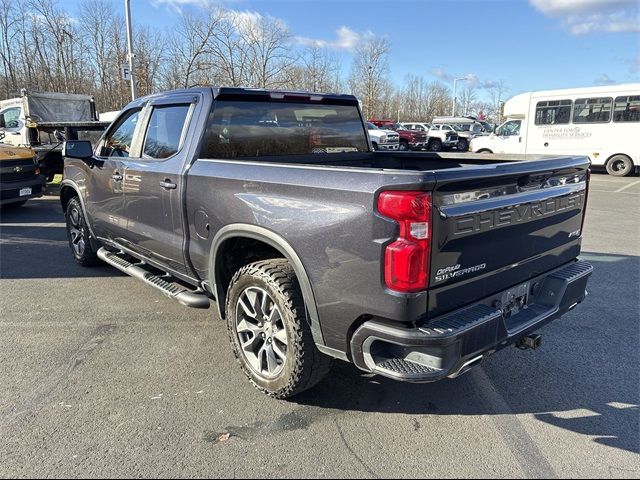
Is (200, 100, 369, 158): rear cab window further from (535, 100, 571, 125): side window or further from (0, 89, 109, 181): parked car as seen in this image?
(535, 100, 571, 125): side window

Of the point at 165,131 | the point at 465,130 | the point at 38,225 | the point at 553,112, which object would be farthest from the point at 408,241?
the point at 465,130

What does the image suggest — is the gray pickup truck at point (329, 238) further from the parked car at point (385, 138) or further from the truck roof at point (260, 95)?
the parked car at point (385, 138)

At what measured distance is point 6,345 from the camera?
393 cm

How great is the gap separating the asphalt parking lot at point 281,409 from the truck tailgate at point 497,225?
818 millimetres

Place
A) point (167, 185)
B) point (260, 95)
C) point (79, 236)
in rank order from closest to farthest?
1. point (167, 185)
2. point (260, 95)
3. point (79, 236)

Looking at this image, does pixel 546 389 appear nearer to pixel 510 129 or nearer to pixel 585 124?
pixel 585 124

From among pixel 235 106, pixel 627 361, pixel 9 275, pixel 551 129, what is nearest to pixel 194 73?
pixel 551 129

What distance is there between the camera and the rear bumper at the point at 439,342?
2.35m

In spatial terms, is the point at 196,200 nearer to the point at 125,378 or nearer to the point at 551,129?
the point at 125,378

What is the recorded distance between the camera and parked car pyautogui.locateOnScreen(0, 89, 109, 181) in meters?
11.5

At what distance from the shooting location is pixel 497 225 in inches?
103

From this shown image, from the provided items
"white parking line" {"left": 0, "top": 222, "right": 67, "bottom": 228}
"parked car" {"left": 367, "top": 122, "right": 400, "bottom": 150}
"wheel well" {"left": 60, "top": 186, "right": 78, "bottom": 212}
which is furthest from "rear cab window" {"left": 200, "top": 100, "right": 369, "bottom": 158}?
"parked car" {"left": 367, "top": 122, "right": 400, "bottom": 150}

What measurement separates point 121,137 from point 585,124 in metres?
16.9

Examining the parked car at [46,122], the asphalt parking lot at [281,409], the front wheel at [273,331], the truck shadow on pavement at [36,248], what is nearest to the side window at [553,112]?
the asphalt parking lot at [281,409]
